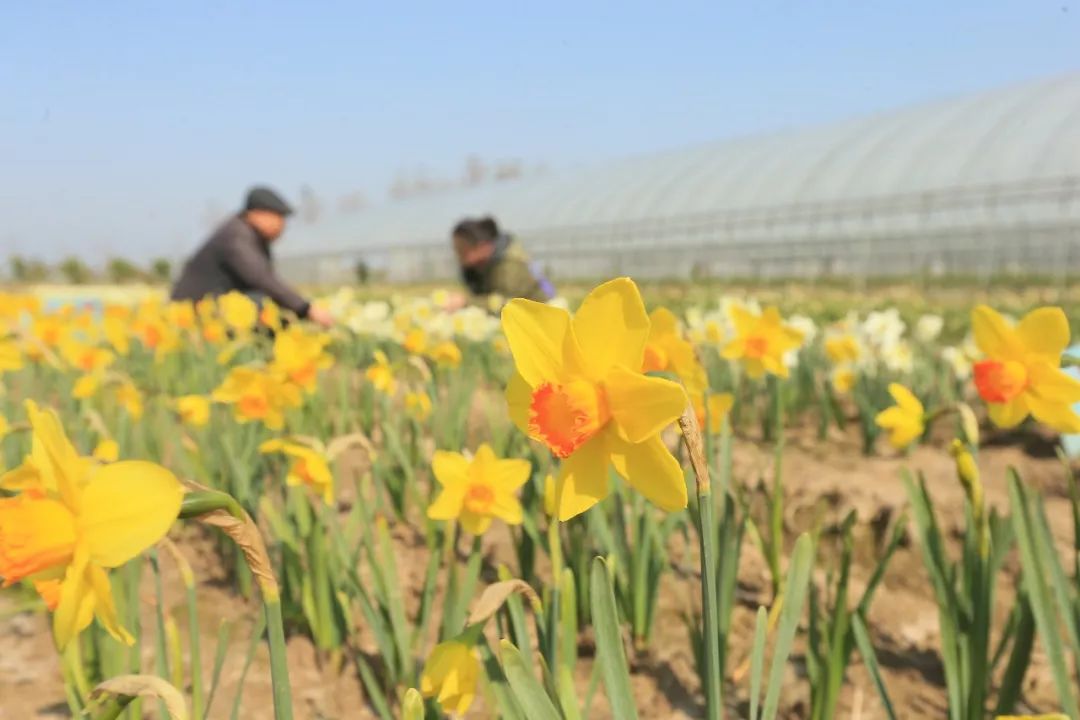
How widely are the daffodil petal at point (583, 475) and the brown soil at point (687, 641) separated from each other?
75 centimetres

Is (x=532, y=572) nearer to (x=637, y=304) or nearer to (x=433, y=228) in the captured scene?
(x=637, y=304)

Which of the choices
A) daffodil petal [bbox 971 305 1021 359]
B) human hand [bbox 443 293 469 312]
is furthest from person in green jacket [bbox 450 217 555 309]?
daffodil petal [bbox 971 305 1021 359]

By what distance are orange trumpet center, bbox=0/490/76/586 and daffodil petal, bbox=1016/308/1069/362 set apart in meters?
1.20

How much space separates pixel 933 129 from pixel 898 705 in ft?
65.7

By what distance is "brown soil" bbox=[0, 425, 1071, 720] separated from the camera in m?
1.52

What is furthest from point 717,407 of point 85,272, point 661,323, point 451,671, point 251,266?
point 85,272

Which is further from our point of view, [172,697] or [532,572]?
[532,572]

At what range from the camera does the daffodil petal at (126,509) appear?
0.70 metres

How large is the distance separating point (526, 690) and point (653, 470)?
0.26 metres

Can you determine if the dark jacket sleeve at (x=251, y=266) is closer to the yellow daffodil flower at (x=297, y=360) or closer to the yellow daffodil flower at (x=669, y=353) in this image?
the yellow daffodil flower at (x=297, y=360)

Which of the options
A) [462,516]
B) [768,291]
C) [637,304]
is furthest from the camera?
[768,291]

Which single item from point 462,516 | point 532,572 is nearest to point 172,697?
point 462,516

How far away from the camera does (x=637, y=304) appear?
2.34ft

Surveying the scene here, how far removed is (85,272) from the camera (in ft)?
117
